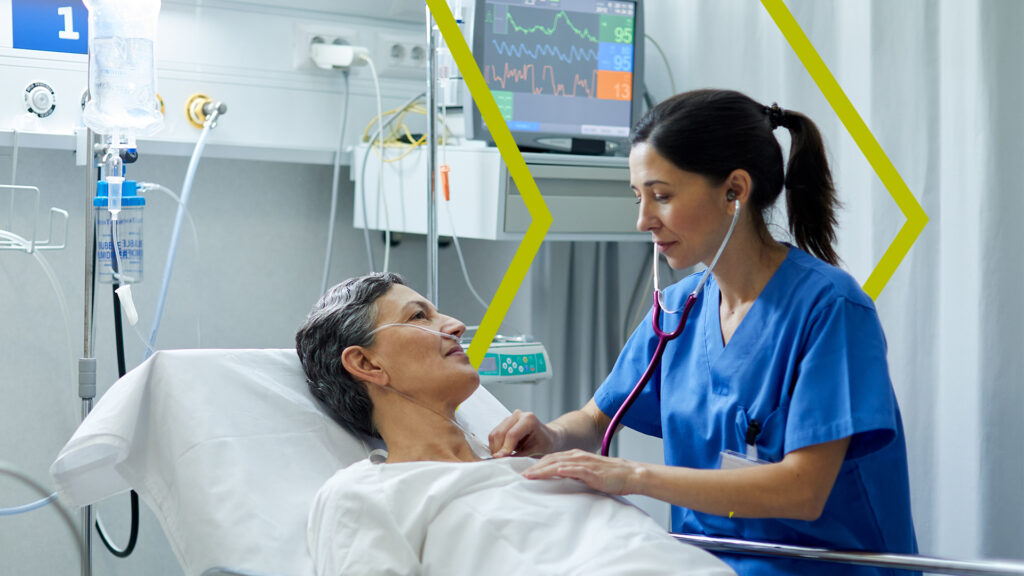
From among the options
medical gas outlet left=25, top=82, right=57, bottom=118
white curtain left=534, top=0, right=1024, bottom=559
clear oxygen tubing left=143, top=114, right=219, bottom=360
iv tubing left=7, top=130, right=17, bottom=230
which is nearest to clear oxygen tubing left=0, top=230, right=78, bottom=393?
iv tubing left=7, top=130, right=17, bottom=230

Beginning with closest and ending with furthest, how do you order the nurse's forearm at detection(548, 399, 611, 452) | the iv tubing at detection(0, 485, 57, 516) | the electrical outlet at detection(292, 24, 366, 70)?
1. the nurse's forearm at detection(548, 399, 611, 452)
2. the iv tubing at detection(0, 485, 57, 516)
3. the electrical outlet at detection(292, 24, 366, 70)

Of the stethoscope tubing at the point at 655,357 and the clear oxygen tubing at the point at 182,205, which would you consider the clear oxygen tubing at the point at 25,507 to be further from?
the stethoscope tubing at the point at 655,357

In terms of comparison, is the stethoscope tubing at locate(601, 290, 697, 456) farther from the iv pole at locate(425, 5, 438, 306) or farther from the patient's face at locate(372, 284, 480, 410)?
the iv pole at locate(425, 5, 438, 306)

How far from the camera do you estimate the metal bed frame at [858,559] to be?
1161 millimetres

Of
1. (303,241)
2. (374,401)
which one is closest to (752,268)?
(374,401)

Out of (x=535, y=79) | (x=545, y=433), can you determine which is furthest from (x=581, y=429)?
(x=535, y=79)

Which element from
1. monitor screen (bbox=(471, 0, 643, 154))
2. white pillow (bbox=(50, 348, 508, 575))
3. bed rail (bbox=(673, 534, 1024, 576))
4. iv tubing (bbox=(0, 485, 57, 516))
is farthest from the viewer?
monitor screen (bbox=(471, 0, 643, 154))

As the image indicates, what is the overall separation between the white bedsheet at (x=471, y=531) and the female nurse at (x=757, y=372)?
0.06 meters

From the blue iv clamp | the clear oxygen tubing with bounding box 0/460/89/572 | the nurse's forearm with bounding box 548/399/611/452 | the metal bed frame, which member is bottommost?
the clear oxygen tubing with bounding box 0/460/89/572

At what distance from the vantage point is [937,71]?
193cm

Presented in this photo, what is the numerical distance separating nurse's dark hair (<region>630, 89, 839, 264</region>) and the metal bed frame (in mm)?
491

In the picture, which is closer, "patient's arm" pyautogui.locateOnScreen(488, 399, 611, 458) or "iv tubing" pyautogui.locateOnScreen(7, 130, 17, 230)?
"patient's arm" pyautogui.locateOnScreen(488, 399, 611, 458)

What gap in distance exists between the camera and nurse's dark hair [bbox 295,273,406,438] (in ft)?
5.23

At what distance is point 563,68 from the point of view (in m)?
2.44
